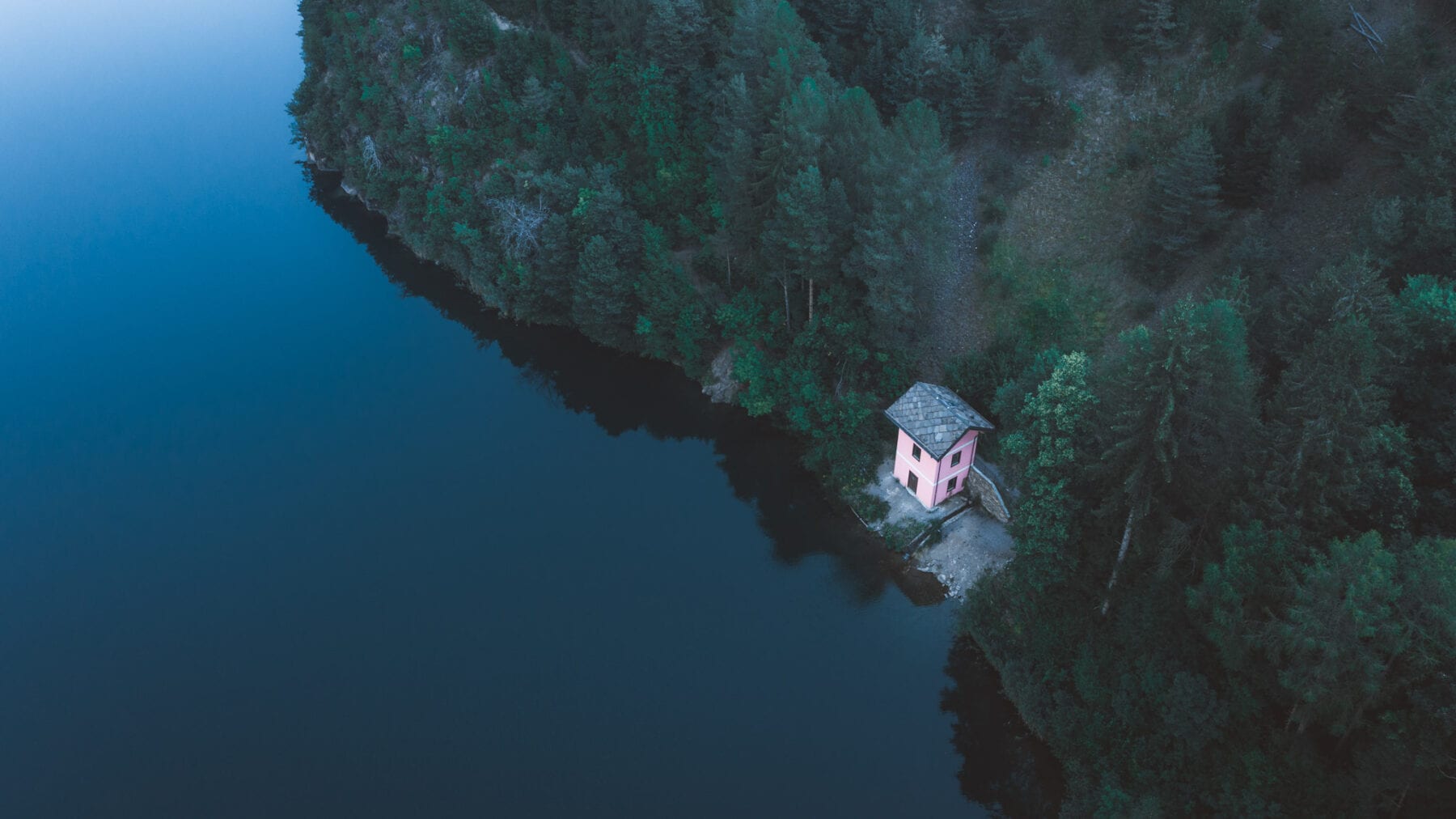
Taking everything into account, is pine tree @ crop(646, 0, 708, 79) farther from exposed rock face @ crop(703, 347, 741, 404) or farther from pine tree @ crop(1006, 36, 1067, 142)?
pine tree @ crop(1006, 36, 1067, 142)

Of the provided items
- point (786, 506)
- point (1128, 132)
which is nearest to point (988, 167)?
point (1128, 132)

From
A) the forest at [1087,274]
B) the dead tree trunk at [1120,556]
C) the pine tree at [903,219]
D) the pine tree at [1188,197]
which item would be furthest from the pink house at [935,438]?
the pine tree at [1188,197]

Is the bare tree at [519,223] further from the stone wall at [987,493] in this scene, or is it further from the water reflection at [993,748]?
the water reflection at [993,748]

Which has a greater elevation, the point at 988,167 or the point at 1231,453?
the point at 988,167

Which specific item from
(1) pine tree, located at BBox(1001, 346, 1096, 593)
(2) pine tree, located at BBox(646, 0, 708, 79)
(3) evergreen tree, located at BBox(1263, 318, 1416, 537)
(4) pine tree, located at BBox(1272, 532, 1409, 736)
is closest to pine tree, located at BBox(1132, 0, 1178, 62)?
(1) pine tree, located at BBox(1001, 346, 1096, 593)

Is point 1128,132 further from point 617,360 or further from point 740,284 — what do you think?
point 617,360

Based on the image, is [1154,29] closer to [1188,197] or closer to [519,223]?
[1188,197]

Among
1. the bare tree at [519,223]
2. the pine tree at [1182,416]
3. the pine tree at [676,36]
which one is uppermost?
the pine tree at [676,36]

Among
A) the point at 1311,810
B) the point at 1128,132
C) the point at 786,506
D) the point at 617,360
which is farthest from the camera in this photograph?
the point at 617,360
